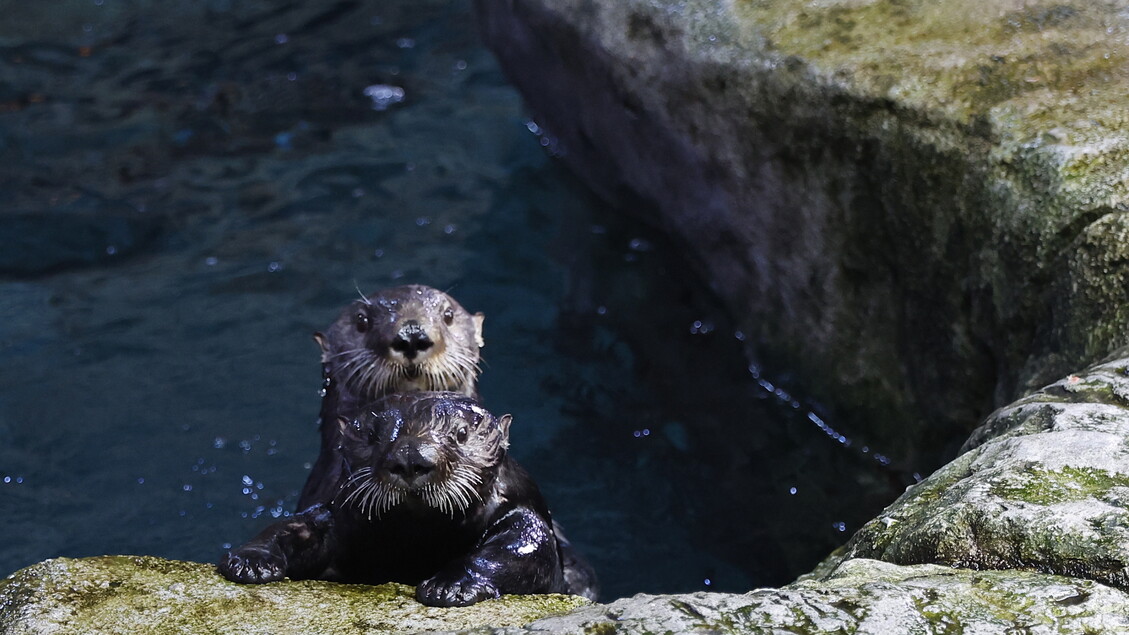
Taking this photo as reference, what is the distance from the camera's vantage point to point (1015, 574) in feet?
8.99

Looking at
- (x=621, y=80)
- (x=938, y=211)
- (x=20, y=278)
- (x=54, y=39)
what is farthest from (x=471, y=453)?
(x=54, y=39)

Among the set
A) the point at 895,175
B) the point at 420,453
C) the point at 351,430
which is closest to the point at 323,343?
the point at 351,430

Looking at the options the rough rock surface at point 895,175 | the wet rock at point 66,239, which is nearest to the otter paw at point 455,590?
the rough rock surface at point 895,175

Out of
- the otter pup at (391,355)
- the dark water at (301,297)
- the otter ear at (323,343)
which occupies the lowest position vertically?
the dark water at (301,297)

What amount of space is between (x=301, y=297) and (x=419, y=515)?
3.72 m

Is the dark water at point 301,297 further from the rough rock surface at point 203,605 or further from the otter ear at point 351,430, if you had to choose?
the rough rock surface at point 203,605

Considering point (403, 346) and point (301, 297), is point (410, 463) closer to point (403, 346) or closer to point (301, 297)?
point (403, 346)

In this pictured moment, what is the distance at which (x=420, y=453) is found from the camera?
11.7ft

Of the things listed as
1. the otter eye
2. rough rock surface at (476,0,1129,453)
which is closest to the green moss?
rough rock surface at (476,0,1129,453)

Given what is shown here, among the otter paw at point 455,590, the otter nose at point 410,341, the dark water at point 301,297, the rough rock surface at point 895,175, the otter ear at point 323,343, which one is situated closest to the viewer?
the otter paw at point 455,590

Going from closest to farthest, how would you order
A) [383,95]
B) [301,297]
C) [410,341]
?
[410,341] < [301,297] < [383,95]

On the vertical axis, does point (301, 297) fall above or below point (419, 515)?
below

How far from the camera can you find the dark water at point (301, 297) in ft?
18.8

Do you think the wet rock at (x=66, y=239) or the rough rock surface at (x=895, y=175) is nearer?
the rough rock surface at (x=895, y=175)
